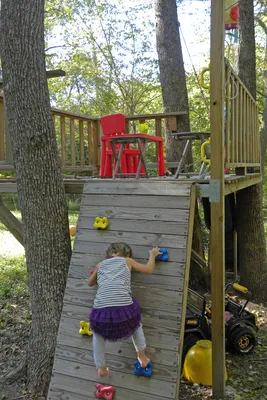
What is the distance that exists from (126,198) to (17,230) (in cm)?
161

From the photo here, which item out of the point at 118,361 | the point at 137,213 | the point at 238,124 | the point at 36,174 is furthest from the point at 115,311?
the point at 238,124

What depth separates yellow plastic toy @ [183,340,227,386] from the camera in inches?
157

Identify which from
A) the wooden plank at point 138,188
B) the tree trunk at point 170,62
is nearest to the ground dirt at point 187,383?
the wooden plank at point 138,188

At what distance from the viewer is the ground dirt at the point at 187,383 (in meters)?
3.79

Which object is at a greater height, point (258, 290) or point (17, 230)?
point (17, 230)

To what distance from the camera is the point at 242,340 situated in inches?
186

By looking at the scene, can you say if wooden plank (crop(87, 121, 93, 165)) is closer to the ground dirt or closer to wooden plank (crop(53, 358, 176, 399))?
the ground dirt

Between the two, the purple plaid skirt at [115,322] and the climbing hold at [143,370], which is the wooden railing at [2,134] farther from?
the climbing hold at [143,370]

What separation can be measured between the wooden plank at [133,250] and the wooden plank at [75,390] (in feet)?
3.28

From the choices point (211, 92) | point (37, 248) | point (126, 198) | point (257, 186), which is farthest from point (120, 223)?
point (257, 186)

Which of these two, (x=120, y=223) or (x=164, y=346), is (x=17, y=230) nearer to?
(x=120, y=223)

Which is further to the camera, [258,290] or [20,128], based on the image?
[258,290]

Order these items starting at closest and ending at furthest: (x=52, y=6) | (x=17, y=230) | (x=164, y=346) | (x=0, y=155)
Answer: (x=164, y=346), (x=17, y=230), (x=0, y=155), (x=52, y=6)

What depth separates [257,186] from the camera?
6816 mm
